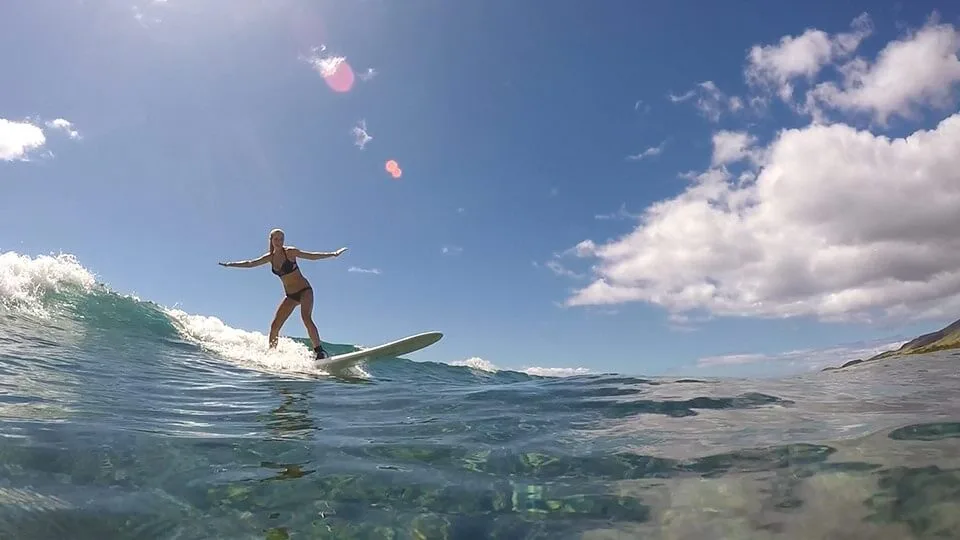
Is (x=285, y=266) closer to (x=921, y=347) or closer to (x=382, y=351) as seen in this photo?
(x=382, y=351)

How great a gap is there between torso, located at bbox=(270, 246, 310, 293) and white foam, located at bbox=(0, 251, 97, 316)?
6352 millimetres

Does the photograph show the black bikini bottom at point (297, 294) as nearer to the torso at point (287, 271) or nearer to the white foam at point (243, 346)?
the torso at point (287, 271)

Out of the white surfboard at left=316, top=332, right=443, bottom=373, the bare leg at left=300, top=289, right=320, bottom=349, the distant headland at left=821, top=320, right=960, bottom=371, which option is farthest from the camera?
the distant headland at left=821, top=320, right=960, bottom=371

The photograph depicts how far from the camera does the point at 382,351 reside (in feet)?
46.8

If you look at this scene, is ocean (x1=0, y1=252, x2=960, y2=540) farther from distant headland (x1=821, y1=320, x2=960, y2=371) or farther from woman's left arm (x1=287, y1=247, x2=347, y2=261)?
distant headland (x1=821, y1=320, x2=960, y2=371)

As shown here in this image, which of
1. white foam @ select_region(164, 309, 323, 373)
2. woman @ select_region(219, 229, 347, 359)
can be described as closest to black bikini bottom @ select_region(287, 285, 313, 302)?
woman @ select_region(219, 229, 347, 359)

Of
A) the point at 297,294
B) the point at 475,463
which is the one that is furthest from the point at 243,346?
the point at 475,463

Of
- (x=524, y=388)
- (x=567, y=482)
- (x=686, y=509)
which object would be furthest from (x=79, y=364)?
(x=686, y=509)

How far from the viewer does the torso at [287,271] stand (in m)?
15.3

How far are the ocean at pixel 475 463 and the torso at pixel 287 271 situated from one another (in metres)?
6.57

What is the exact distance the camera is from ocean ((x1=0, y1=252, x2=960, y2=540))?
348cm

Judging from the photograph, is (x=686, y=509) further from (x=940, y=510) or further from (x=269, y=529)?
(x=269, y=529)

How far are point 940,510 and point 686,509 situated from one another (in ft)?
4.68

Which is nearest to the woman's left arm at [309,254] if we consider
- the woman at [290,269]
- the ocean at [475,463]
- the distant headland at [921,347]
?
the woman at [290,269]
